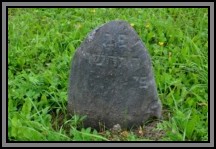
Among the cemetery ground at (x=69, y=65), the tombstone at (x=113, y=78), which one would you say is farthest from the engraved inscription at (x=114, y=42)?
the cemetery ground at (x=69, y=65)

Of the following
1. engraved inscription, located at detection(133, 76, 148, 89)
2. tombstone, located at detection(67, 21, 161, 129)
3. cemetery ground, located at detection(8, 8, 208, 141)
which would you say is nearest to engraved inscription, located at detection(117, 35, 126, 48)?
tombstone, located at detection(67, 21, 161, 129)

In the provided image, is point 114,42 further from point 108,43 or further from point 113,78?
point 113,78

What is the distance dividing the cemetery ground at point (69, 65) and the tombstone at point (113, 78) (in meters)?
0.14

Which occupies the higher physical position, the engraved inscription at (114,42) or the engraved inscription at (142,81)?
the engraved inscription at (114,42)

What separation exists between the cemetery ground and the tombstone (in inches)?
5.4

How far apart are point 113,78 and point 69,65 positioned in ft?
3.93

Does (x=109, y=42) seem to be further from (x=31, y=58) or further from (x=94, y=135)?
(x=31, y=58)

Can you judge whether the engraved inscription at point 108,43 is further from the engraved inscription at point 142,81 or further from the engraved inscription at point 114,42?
the engraved inscription at point 142,81

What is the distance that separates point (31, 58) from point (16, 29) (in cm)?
74

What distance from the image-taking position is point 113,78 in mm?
3576

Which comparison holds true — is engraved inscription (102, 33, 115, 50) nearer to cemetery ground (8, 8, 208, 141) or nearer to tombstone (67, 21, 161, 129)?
tombstone (67, 21, 161, 129)

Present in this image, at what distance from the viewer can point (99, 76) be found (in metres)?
→ 3.59

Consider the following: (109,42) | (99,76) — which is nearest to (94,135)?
(99,76)

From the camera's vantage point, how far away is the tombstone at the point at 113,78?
355 centimetres
